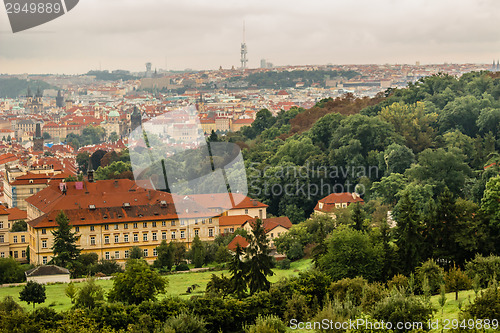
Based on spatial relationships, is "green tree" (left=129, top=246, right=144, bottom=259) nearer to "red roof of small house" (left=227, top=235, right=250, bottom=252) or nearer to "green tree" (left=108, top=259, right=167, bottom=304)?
"red roof of small house" (left=227, top=235, right=250, bottom=252)

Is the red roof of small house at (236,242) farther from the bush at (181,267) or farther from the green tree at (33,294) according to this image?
the green tree at (33,294)

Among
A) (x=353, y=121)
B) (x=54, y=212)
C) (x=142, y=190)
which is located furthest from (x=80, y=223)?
(x=353, y=121)

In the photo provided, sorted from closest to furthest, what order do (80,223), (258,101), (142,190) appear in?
(80,223), (142,190), (258,101)

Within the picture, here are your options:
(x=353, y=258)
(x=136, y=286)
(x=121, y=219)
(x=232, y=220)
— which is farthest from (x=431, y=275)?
(x=121, y=219)

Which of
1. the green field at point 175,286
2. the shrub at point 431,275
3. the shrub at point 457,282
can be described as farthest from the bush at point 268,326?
the green field at point 175,286

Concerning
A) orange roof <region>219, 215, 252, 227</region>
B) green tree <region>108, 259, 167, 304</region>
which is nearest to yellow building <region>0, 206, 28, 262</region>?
orange roof <region>219, 215, 252, 227</region>

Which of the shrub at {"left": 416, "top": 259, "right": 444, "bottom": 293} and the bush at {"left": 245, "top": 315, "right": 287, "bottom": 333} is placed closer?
the bush at {"left": 245, "top": 315, "right": 287, "bottom": 333}

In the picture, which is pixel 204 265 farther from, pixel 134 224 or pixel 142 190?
pixel 142 190
